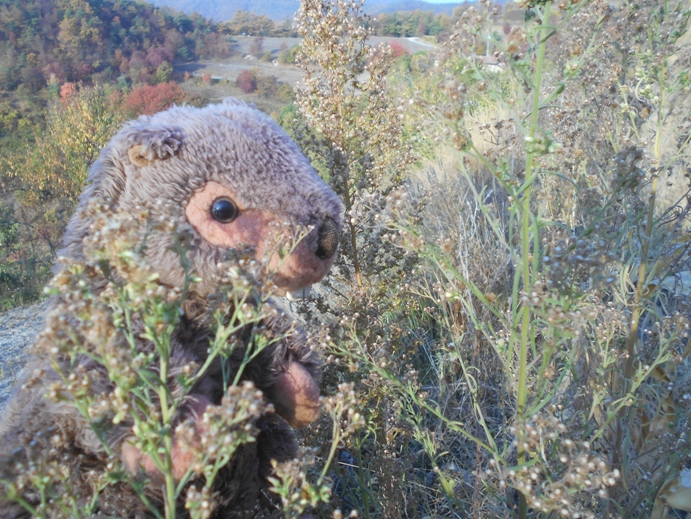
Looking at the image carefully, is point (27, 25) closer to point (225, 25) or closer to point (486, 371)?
point (225, 25)

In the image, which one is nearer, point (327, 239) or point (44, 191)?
point (327, 239)

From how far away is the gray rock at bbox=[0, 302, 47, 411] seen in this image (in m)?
3.64

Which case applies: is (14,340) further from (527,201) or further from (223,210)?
(527,201)

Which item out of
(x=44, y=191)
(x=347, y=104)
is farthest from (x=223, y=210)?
(x=44, y=191)

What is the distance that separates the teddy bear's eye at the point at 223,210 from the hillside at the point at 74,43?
23186 millimetres

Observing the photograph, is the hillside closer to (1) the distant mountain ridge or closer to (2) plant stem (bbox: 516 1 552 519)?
(1) the distant mountain ridge

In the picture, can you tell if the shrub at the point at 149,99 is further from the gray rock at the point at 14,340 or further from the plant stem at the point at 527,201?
the plant stem at the point at 527,201

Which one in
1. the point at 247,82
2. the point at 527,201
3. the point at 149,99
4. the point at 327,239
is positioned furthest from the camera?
the point at 247,82

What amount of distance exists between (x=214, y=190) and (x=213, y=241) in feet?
0.50

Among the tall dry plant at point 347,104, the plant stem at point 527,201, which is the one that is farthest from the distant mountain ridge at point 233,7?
the plant stem at point 527,201

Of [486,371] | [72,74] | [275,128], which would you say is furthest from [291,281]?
[72,74]

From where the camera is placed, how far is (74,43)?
21734 millimetres

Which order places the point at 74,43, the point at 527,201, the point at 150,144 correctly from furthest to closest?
1. the point at 74,43
2. the point at 150,144
3. the point at 527,201

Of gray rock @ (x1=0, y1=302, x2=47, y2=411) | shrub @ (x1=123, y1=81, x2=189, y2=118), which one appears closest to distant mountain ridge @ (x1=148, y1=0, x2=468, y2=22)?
shrub @ (x1=123, y1=81, x2=189, y2=118)
